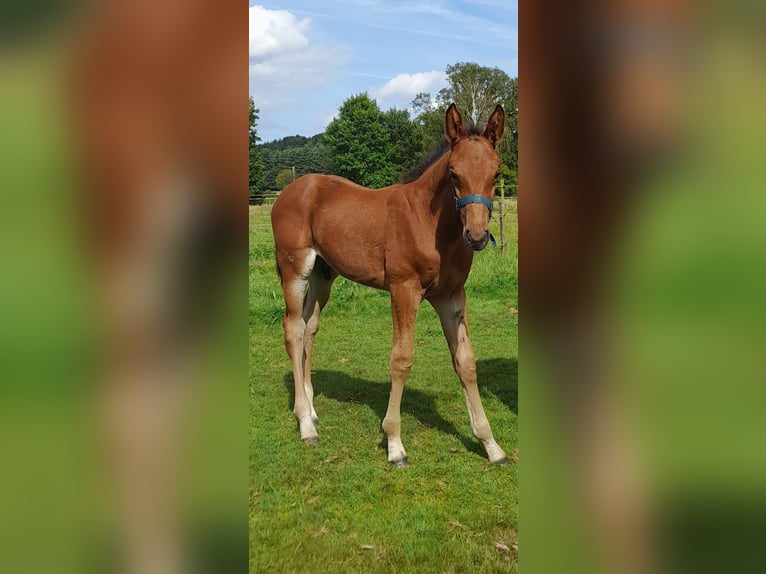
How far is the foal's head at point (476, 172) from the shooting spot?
10.3 feet

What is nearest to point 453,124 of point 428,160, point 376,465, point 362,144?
point 428,160

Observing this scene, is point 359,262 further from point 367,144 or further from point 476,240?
point 367,144

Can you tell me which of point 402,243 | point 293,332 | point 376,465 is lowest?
point 376,465

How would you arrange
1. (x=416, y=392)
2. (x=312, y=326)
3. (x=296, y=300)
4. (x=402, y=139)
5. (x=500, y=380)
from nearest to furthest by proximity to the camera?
1. (x=296, y=300)
2. (x=312, y=326)
3. (x=416, y=392)
4. (x=500, y=380)
5. (x=402, y=139)

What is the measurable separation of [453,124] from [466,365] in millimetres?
1881

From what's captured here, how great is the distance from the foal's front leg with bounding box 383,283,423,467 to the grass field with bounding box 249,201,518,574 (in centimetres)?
17

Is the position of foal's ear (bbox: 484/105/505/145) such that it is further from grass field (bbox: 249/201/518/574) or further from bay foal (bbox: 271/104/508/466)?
grass field (bbox: 249/201/518/574)

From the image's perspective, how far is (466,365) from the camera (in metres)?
4.22

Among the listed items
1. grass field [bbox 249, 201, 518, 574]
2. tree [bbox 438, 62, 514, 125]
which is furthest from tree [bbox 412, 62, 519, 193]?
grass field [bbox 249, 201, 518, 574]

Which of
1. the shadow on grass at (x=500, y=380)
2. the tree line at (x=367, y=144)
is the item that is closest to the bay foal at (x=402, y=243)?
the shadow on grass at (x=500, y=380)
